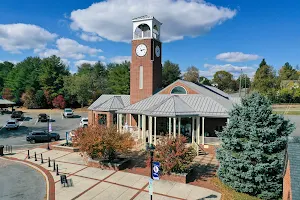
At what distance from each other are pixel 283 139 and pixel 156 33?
21.7m

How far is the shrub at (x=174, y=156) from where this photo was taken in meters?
15.1

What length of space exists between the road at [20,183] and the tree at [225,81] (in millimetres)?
87377

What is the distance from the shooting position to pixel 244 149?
13.8 m

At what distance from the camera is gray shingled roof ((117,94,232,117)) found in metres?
23.4

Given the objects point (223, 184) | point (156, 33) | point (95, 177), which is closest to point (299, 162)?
point (223, 184)

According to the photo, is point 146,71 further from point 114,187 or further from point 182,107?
point 114,187

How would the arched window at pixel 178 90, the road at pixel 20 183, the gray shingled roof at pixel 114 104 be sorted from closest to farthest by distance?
the road at pixel 20 183, the arched window at pixel 178 90, the gray shingled roof at pixel 114 104

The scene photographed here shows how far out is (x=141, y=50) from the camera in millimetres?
29469

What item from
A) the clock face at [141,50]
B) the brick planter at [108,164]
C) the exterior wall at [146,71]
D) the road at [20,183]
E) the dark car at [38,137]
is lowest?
the road at [20,183]

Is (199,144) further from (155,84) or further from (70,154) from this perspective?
(70,154)

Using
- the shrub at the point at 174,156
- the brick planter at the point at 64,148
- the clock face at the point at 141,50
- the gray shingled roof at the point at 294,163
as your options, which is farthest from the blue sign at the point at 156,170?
the clock face at the point at 141,50

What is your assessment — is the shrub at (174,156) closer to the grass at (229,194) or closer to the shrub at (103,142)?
the grass at (229,194)

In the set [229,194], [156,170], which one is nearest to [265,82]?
[229,194]

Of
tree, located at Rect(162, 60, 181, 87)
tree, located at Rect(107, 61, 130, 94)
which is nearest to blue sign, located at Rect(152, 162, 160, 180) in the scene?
tree, located at Rect(107, 61, 130, 94)
